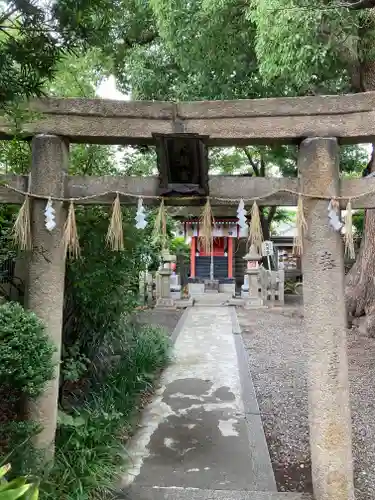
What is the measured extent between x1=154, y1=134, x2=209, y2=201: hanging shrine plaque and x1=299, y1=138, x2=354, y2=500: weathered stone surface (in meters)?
0.81

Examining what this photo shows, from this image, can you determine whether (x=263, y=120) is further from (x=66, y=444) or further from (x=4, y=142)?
(x=66, y=444)

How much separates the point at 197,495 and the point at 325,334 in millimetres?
1619

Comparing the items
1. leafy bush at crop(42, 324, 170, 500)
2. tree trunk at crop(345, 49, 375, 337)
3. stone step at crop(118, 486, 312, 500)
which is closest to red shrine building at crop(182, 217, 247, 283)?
tree trunk at crop(345, 49, 375, 337)

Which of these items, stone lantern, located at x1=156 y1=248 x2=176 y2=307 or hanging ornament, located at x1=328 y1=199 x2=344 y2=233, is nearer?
hanging ornament, located at x1=328 y1=199 x2=344 y2=233

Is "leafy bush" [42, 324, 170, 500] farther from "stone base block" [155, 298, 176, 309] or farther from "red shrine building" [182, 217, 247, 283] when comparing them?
"red shrine building" [182, 217, 247, 283]

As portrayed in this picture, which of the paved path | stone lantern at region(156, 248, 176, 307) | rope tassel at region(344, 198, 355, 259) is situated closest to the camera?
rope tassel at region(344, 198, 355, 259)

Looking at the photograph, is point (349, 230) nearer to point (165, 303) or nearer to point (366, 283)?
point (366, 283)

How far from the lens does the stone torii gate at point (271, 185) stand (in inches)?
120

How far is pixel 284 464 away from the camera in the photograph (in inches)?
149

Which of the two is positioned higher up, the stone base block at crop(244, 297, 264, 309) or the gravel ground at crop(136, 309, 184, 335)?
the stone base block at crop(244, 297, 264, 309)

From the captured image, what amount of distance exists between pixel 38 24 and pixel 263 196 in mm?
1894

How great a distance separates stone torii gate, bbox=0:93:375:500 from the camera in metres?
3.04

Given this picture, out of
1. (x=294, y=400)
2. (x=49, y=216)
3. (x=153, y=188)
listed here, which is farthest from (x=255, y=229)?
(x=294, y=400)

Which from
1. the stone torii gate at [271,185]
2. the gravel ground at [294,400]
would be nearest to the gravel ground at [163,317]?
the gravel ground at [294,400]
